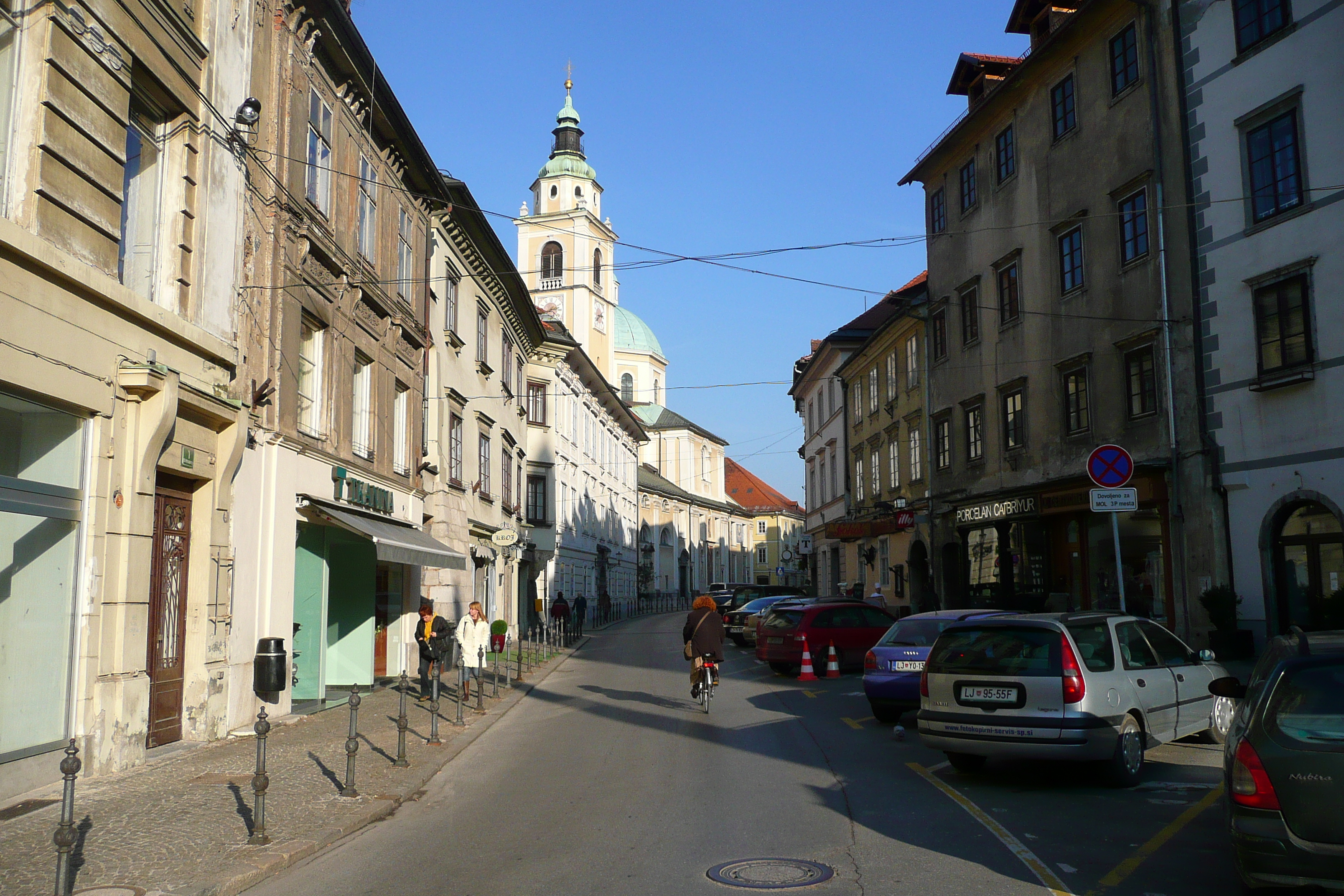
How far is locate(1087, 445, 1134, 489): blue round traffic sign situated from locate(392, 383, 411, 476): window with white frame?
42.8 ft

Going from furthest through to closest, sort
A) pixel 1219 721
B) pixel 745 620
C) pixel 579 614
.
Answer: pixel 579 614
pixel 745 620
pixel 1219 721

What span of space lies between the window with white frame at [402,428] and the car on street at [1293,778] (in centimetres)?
1757

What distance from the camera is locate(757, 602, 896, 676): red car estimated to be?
70.2 ft

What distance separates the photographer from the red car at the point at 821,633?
21.4 m

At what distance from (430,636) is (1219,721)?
11.5 metres

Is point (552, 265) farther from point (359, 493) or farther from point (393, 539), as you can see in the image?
point (393, 539)

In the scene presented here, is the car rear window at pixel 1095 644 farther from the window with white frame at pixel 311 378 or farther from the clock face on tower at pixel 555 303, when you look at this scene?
the clock face on tower at pixel 555 303

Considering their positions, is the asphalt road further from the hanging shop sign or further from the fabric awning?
the hanging shop sign

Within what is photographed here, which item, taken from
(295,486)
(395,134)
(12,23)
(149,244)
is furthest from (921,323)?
(12,23)

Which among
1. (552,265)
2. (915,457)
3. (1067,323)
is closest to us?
(1067,323)

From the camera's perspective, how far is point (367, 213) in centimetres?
1917

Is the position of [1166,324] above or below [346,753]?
above

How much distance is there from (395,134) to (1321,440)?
17210mm

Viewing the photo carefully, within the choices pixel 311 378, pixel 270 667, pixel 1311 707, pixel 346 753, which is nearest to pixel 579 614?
pixel 311 378
